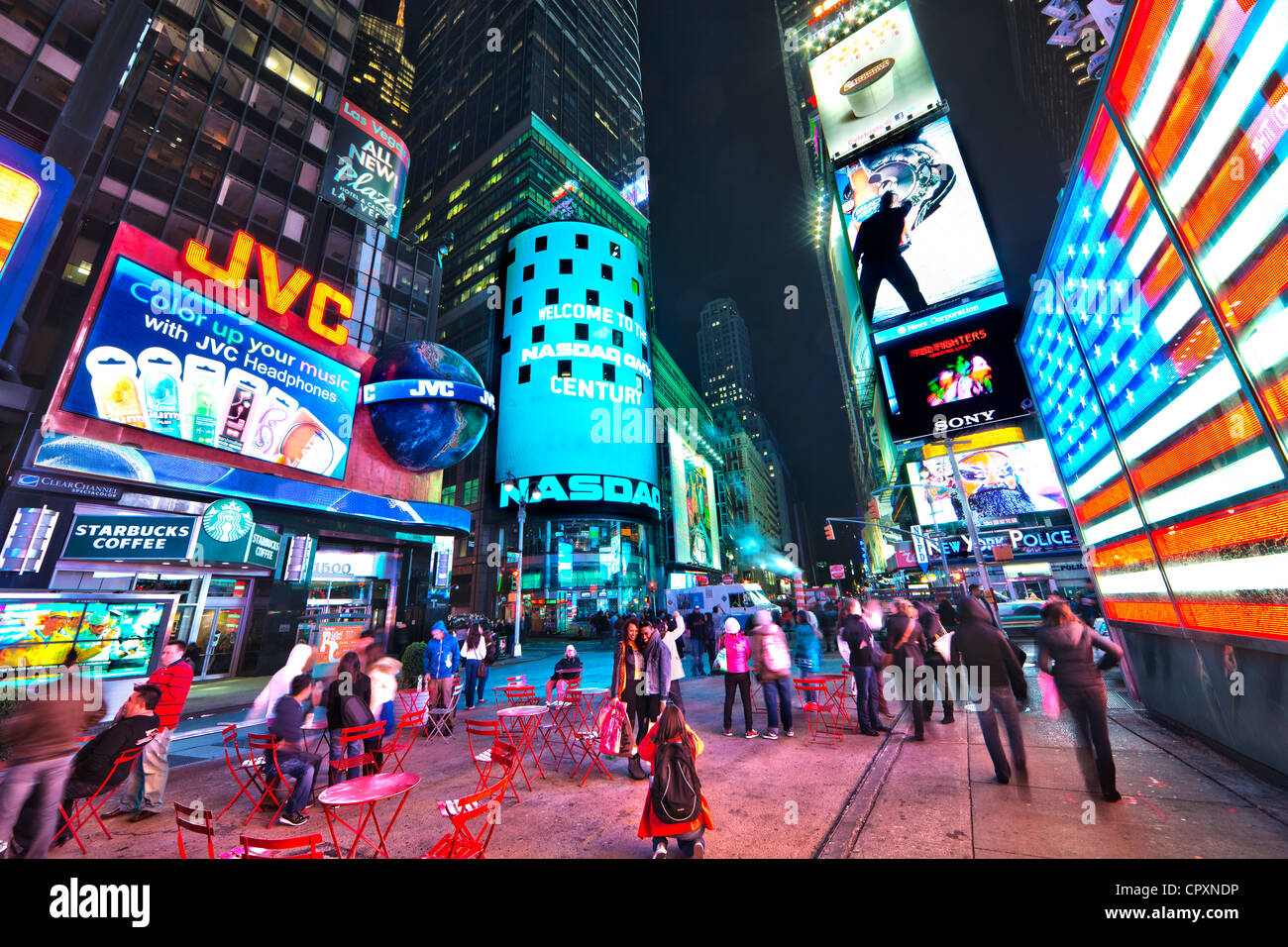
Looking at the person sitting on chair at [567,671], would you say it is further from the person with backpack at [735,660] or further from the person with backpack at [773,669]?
the person with backpack at [773,669]

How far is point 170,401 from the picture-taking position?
37.2ft

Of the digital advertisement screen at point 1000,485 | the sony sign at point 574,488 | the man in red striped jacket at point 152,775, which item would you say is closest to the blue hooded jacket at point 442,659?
the man in red striped jacket at point 152,775

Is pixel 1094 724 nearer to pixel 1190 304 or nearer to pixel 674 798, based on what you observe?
pixel 674 798

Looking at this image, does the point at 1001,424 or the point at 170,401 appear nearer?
the point at 170,401

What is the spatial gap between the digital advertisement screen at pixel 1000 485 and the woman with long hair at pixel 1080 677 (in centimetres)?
2938

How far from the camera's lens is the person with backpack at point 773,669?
26.0 ft

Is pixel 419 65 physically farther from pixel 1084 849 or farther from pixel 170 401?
pixel 1084 849

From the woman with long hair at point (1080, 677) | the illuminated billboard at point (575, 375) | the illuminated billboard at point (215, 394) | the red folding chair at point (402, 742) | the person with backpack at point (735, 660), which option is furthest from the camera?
the illuminated billboard at point (575, 375)

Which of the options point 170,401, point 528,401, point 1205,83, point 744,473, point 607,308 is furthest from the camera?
point 744,473

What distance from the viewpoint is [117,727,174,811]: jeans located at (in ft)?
17.6

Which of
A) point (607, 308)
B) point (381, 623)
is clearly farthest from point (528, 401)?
point (381, 623)
